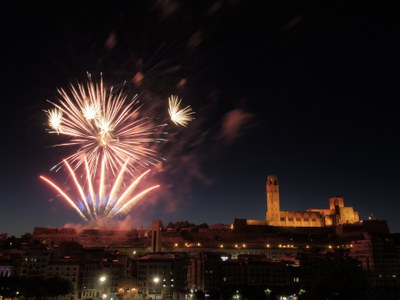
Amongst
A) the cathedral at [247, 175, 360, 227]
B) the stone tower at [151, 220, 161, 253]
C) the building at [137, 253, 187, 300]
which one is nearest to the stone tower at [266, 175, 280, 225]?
the cathedral at [247, 175, 360, 227]

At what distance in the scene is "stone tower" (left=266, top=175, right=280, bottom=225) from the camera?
137375 mm

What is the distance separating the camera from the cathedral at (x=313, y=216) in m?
135

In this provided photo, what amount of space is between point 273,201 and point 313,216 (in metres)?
13.4

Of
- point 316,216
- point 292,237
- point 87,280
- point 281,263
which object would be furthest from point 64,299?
point 316,216

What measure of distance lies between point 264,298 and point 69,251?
39261 millimetres

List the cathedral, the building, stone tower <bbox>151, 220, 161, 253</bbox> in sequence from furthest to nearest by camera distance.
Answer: the cathedral, stone tower <bbox>151, 220, 161, 253</bbox>, the building

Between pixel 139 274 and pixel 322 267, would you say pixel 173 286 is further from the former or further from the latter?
pixel 322 267

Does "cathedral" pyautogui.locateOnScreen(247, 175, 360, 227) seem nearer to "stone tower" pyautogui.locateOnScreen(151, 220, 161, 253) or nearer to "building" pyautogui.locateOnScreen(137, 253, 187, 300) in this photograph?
"stone tower" pyautogui.locateOnScreen(151, 220, 161, 253)

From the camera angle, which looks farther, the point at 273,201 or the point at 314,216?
the point at 273,201

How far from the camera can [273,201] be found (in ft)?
470

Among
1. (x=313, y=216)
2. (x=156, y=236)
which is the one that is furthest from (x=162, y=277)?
(x=313, y=216)

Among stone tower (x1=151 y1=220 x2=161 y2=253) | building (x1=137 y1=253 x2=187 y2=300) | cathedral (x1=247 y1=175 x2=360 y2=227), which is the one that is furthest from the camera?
cathedral (x1=247 y1=175 x2=360 y2=227)

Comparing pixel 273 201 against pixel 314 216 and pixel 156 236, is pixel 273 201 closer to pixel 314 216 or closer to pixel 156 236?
pixel 314 216

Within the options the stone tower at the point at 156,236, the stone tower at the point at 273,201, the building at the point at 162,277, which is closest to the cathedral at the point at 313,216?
the stone tower at the point at 273,201
